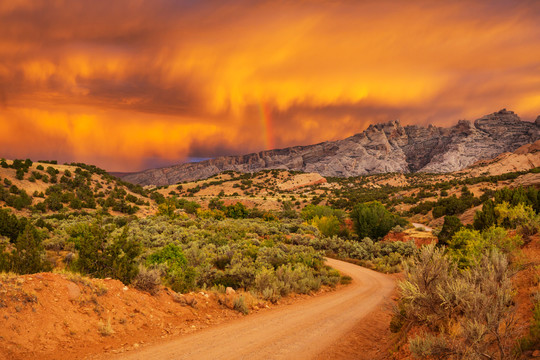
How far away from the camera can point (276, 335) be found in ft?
33.4

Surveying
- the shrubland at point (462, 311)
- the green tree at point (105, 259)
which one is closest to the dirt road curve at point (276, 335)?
the shrubland at point (462, 311)

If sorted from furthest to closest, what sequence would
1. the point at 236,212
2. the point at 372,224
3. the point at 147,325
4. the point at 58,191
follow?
the point at 236,212
the point at 58,191
the point at 372,224
the point at 147,325

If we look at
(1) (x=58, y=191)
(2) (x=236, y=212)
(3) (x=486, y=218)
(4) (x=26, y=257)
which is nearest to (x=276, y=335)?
(4) (x=26, y=257)

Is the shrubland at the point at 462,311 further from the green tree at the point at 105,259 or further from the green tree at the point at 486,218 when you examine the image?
the green tree at the point at 486,218

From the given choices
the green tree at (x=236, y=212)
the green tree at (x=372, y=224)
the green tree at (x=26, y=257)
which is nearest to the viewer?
the green tree at (x=26, y=257)

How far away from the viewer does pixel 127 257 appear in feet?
39.8

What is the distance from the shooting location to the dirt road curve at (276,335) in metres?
8.28

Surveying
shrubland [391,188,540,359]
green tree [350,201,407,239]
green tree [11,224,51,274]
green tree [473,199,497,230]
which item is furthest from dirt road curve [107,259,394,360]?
green tree [350,201,407,239]

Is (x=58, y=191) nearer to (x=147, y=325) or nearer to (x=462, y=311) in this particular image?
(x=147, y=325)

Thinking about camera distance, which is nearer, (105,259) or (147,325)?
(147,325)

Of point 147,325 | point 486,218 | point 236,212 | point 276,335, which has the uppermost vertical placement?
point 236,212

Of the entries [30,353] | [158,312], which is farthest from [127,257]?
[30,353]

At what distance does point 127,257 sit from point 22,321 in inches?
181

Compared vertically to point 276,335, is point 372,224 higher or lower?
lower
